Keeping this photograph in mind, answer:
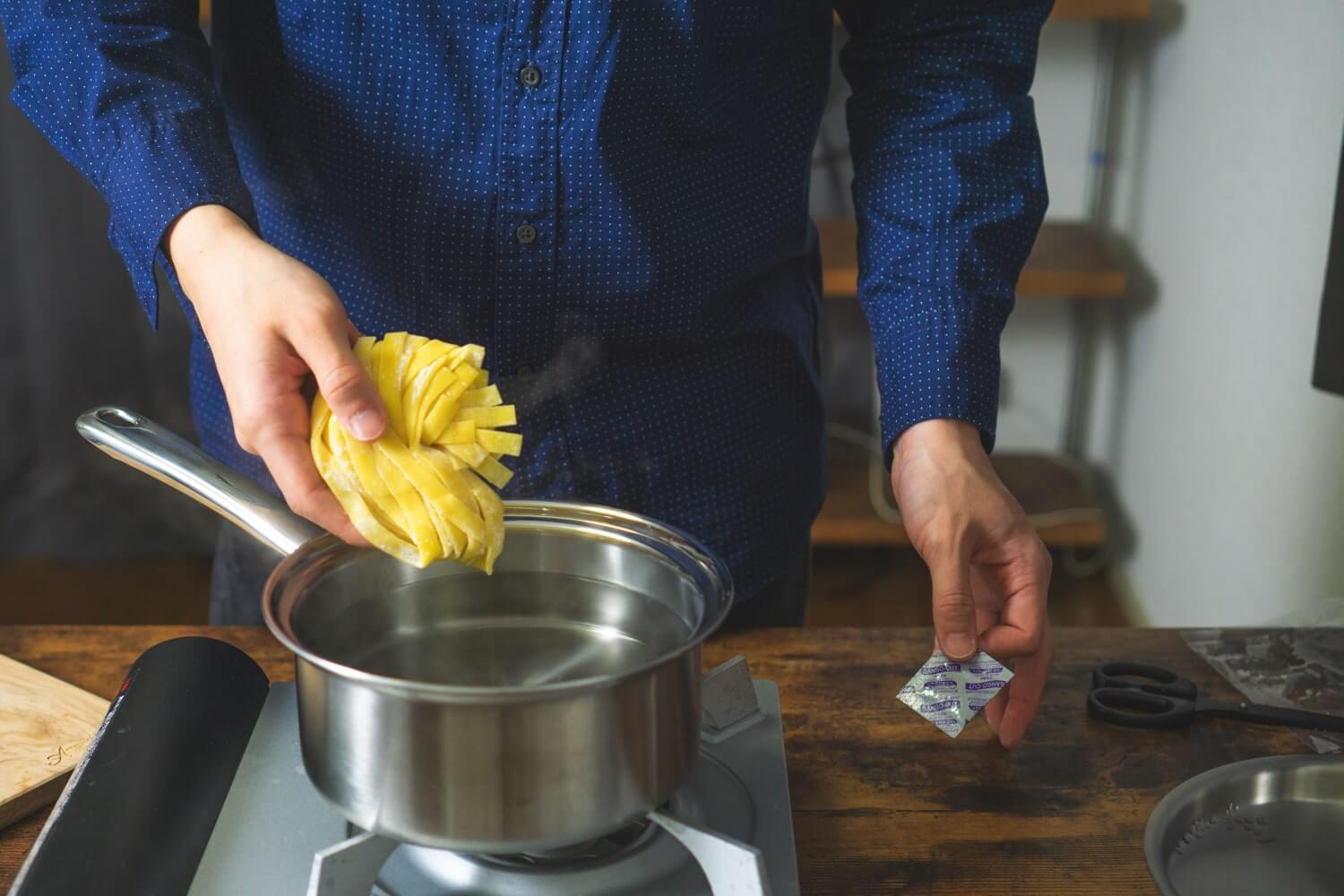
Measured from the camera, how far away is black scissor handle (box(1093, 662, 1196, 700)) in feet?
2.80

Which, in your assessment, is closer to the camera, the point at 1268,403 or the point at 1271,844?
the point at 1271,844

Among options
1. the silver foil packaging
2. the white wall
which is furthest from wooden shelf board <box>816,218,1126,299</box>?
the silver foil packaging

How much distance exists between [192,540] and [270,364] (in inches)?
87.2

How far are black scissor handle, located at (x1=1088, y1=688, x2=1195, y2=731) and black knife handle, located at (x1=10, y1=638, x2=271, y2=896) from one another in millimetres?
541

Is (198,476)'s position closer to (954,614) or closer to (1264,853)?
(954,614)

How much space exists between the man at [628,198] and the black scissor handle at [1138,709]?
7cm

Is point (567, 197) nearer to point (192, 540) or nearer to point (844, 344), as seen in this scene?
point (844, 344)

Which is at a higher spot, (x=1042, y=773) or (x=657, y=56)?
(x=657, y=56)

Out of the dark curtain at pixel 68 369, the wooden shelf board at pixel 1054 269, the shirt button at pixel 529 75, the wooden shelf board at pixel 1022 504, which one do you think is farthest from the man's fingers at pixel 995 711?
the dark curtain at pixel 68 369

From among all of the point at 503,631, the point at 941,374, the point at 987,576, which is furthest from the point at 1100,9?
the point at 503,631

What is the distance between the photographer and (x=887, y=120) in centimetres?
103

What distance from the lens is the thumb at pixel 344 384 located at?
65 cm

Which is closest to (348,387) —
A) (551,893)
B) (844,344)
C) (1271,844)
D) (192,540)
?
(551,893)

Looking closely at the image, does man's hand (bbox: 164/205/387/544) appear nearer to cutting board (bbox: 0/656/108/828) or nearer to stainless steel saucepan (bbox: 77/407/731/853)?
stainless steel saucepan (bbox: 77/407/731/853)
